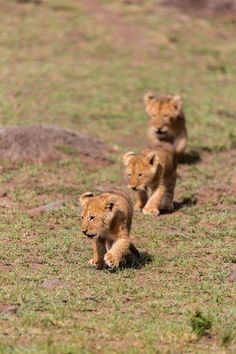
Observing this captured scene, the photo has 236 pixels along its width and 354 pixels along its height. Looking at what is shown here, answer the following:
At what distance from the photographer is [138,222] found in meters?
13.8

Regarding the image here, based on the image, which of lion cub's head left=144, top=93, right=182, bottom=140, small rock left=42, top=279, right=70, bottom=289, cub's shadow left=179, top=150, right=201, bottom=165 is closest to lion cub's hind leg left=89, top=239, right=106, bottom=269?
small rock left=42, top=279, right=70, bottom=289

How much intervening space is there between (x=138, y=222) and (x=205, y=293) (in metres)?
3.59

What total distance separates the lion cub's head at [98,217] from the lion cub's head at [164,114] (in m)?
7.15

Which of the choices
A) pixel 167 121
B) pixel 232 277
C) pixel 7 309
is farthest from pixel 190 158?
pixel 7 309

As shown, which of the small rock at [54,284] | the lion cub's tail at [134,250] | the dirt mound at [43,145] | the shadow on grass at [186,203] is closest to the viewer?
the small rock at [54,284]

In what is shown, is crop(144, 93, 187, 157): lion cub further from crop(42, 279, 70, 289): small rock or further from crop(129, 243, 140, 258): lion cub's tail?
crop(42, 279, 70, 289): small rock

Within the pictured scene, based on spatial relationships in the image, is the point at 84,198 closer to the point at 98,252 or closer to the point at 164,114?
the point at 98,252

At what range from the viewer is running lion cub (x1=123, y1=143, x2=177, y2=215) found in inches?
546

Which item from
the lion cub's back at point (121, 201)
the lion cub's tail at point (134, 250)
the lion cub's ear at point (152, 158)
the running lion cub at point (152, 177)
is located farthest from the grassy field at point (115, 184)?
the lion cub's ear at point (152, 158)

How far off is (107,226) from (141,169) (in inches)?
123

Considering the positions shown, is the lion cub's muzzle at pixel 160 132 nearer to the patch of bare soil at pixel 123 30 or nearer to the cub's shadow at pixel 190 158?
the cub's shadow at pixel 190 158

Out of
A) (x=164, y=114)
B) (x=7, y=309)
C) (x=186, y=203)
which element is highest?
(x=7, y=309)

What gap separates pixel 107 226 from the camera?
426 inches

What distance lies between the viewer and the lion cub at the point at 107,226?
10.7m
